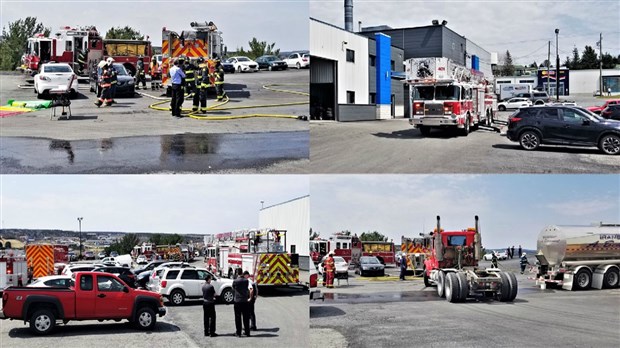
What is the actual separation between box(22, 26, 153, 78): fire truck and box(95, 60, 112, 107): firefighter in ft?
19.4

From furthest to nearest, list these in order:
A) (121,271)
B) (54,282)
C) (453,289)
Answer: (121,271) → (453,289) → (54,282)

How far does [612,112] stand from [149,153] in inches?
754

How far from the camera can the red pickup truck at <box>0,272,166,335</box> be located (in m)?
11.0

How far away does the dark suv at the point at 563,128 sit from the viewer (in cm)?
1495

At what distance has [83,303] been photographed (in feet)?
38.2

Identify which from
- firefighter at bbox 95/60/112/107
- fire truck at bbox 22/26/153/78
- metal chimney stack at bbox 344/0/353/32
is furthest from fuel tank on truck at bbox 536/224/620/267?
fire truck at bbox 22/26/153/78

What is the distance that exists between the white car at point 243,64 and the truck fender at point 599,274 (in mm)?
20610

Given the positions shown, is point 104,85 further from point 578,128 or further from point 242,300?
point 578,128

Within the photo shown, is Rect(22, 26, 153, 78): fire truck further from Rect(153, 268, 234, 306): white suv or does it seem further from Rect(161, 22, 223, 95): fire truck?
Rect(153, 268, 234, 306): white suv

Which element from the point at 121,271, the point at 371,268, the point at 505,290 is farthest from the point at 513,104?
the point at 121,271

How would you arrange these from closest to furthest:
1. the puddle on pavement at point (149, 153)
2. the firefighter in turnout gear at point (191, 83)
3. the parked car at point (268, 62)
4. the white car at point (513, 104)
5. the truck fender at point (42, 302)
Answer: the puddle on pavement at point (149, 153) < the truck fender at point (42, 302) < the firefighter in turnout gear at point (191, 83) < the parked car at point (268, 62) < the white car at point (513, 104)

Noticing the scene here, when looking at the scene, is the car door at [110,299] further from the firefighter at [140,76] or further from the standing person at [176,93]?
the firefighter at [140,76]

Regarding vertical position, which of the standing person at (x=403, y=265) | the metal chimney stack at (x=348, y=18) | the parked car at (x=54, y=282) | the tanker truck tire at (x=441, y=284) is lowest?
the standing person at (x=403, y=265)

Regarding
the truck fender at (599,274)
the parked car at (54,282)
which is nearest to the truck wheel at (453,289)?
the truck fender at (599,274)
